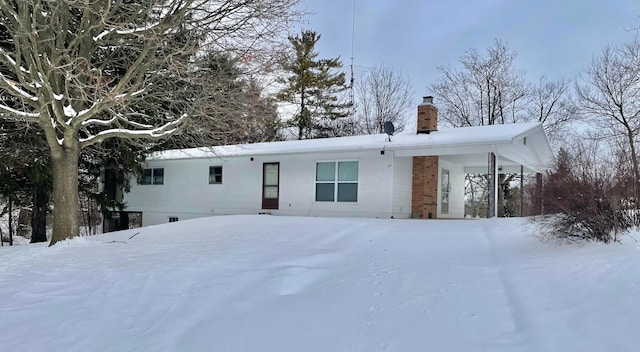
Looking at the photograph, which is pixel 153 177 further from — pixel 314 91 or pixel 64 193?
pixel 314 91

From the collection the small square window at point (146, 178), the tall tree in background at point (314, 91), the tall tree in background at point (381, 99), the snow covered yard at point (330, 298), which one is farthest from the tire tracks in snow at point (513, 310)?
the tall tree in background at point (381, 99)

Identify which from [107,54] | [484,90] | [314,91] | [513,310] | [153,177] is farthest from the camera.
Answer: [314,91]

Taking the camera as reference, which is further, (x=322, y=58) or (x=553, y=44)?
(x=322, y=58)

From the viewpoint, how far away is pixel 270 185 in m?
15.2

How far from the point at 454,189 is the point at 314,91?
50.0ft

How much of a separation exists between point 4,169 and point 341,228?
33.6 feet

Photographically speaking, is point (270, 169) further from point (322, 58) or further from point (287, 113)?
point (322, 58)

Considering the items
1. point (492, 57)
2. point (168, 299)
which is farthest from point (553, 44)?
point (168, 299)

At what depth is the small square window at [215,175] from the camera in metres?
16.5

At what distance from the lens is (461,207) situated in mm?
17359

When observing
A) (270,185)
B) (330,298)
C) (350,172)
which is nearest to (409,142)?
(350,172)

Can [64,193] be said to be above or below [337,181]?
below

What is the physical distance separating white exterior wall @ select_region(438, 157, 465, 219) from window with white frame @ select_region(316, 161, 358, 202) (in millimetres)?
3245

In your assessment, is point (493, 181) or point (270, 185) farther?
point (270, 185)
